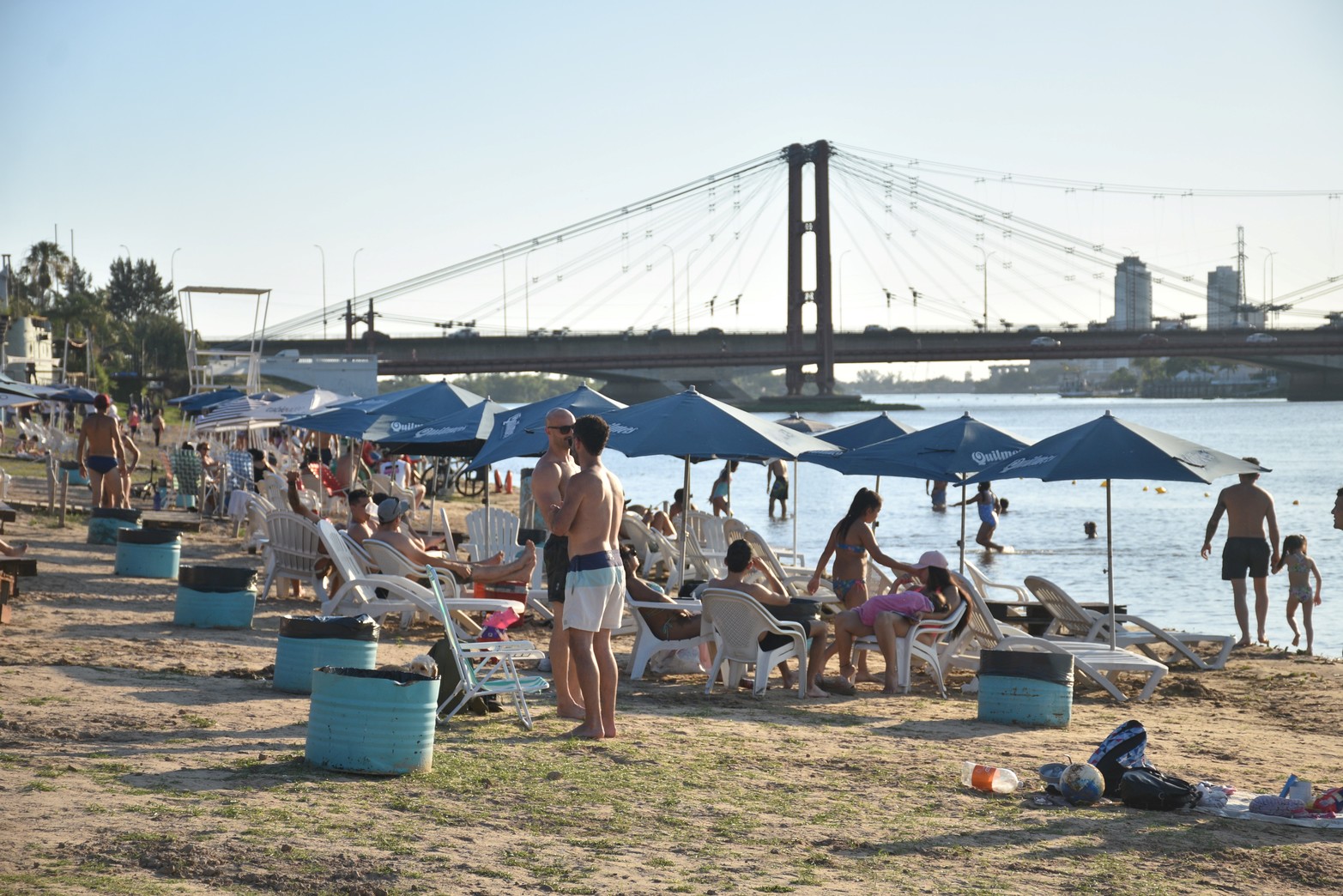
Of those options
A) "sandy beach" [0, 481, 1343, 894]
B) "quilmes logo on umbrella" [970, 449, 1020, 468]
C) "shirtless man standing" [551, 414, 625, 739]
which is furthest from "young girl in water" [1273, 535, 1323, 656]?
"shirtless man standing" [551, 414, 625, 739]

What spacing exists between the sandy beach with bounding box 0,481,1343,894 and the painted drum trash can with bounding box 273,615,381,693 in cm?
12

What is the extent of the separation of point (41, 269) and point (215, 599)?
8515cm

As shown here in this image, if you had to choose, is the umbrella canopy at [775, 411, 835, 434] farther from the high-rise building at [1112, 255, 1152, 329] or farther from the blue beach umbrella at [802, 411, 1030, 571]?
the high-rise building at [1112, 255, 1152, 329]

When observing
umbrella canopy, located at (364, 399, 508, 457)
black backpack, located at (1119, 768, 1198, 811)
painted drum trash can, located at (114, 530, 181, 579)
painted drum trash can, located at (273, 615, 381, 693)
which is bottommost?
black backpack, located at (1119, 768, 1198, 811)

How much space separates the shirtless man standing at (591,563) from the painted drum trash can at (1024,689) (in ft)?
7.35

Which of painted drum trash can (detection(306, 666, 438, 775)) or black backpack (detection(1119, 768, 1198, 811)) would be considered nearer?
painted drum trash can (detection(306, 666, 438, 775))

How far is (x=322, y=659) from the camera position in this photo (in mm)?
6711

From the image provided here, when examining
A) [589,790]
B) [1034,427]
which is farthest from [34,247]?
[589,790]

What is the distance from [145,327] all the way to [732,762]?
7176 centimetres

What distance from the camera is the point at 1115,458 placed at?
8.85m

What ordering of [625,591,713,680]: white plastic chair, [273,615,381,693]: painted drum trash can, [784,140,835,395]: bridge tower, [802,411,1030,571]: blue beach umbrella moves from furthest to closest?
1. [784,140,835,395]: bridge tower
2. [802,411,1030,571]: blue beach umbrella
3. [625,591,713,680]: white plastic chair
4. [273,615,381,693]: painted drum trash can

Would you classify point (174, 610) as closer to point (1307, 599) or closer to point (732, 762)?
point (732, 762)

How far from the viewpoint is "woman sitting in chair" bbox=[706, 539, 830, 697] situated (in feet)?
25.8

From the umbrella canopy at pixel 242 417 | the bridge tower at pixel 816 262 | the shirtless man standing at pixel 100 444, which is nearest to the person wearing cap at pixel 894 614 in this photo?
the shirtless man standing at pixel 100 444
